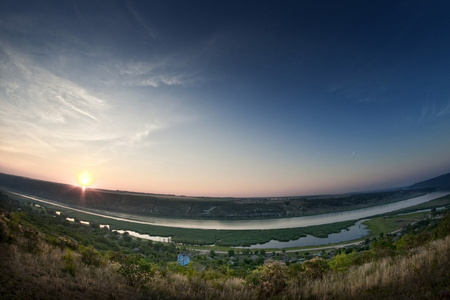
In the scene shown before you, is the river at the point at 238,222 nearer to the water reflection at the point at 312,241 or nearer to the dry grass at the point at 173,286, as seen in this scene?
the water reflection at the point at 312,241

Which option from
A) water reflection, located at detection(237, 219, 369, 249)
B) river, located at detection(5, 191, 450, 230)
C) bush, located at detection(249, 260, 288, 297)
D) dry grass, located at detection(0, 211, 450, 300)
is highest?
dry grass, located at detection(0, 211, 450, 300)

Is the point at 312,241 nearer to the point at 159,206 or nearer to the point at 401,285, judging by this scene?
the point at 401,285

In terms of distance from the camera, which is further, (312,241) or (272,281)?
(312,241)

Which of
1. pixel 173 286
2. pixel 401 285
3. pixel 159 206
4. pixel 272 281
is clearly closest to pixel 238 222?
pixel 159 206

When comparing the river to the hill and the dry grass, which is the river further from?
the dry grass

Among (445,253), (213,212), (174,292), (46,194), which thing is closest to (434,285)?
(445,253)

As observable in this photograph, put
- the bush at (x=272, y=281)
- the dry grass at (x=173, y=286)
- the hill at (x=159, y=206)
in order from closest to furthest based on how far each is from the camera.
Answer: the dry grass at (x=173, y=286)
the bush at (x=272, y=281)
the hill at (x=159, y=206)

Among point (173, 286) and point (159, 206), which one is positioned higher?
point (173, 286)

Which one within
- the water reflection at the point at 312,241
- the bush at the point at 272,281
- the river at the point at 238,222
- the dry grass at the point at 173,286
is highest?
the dry grass at the point at 173,286

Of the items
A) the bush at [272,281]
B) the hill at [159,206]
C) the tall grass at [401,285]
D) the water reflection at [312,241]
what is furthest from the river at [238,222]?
the tall grass at [401,285]

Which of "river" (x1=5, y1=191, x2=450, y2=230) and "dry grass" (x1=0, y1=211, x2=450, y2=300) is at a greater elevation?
"dry grass" (x1=0, y1=211, x2=450, y2=300)

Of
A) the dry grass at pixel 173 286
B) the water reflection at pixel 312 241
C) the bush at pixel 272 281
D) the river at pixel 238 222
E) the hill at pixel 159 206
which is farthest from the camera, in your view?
the hill at pixel 159 206

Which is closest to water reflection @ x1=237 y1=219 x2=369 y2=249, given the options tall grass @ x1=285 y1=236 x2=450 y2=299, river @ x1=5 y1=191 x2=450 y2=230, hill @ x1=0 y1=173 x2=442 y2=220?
river @ x1=5 y1=191 x2=450 y2=230
